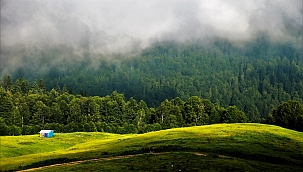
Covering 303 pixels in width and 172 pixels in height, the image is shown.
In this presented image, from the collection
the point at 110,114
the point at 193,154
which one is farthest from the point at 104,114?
the point at 193,154

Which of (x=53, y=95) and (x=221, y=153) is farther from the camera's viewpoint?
(x=53, y=95)

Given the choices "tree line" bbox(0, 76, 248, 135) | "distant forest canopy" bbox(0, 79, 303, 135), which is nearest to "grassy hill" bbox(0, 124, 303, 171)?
"distant forest canopy" bbox(0, 79, 303, 135)

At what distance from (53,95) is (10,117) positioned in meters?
43.4

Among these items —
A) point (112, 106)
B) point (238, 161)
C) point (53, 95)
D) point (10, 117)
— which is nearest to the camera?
point (238, 161)

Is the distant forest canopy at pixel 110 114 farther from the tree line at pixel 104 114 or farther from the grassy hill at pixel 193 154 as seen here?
the grassy hill at pixel 193 154

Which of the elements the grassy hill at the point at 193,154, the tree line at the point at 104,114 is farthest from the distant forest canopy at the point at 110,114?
the grassy hill at the point at 193,154

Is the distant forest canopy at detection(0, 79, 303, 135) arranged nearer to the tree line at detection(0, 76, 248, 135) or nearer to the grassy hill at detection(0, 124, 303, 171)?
the tree line at detection(0, 76, 248, 135)

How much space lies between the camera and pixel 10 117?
152 m

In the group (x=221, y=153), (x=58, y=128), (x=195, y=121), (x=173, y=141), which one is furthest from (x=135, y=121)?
(x=221, y=153)

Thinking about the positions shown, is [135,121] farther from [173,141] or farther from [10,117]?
[173,141]

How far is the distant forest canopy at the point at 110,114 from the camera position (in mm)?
141750

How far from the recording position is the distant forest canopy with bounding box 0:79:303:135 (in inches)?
5581

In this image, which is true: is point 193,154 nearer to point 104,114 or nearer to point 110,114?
point 110,114

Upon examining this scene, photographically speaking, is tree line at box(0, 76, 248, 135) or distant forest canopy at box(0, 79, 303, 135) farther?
tree line at box(0, 76, 248, 135)
